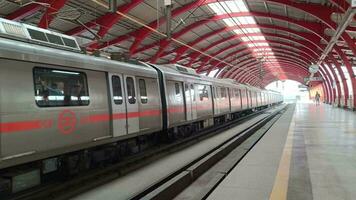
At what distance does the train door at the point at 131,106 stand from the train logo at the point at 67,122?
2.32 meters

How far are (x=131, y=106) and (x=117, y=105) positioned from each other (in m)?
0.81

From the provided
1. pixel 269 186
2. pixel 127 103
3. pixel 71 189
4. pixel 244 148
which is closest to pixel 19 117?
pixel 71 189

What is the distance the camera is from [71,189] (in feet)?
23.8

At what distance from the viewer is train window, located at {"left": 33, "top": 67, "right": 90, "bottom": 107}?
669 centimetres

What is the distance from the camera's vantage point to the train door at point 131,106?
970 cm

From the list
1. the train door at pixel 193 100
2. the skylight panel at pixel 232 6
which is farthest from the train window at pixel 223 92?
the skylight panel at pixel 232 6

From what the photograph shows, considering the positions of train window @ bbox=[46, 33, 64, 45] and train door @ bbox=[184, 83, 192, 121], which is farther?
train door @ bbox=[184, 83, 192, 121]

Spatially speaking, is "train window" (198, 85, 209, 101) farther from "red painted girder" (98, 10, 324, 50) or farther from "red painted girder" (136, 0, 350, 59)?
"red painted girder" (98, 10, 324, 50)

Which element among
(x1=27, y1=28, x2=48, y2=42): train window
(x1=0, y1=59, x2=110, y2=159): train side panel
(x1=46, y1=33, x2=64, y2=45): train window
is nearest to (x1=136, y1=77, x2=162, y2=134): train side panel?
(x1=0, y1=59, x2=110, y2=159): train side panel

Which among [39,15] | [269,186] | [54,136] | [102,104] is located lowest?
[269,186]

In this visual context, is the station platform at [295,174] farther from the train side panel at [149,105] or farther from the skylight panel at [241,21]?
the skylight panel at [241,21]

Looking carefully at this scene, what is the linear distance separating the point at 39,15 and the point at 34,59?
63.1 ft

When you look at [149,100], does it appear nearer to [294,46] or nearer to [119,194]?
[119,194]

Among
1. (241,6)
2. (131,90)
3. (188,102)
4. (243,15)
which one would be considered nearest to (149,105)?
(131,90)
